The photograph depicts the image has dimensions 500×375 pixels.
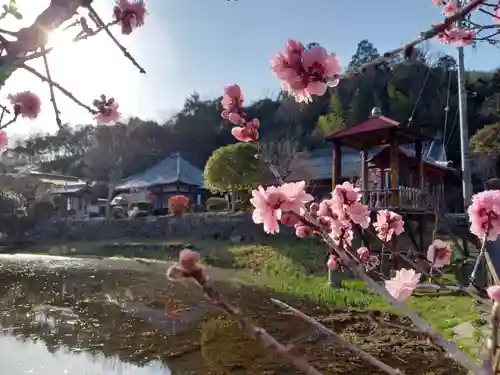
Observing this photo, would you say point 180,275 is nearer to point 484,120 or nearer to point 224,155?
point 224,155

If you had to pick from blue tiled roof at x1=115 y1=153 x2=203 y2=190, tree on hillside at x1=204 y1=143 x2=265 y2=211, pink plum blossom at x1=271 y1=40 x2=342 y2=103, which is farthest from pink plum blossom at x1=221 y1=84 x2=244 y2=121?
blue tiled roof at x1=115 y1=153 x2=203 y2=190

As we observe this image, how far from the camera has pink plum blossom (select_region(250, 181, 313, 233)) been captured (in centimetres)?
126

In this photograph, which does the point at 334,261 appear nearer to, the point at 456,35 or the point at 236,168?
the point at 456,35

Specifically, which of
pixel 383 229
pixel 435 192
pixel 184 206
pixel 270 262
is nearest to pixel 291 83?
pixel 383 229

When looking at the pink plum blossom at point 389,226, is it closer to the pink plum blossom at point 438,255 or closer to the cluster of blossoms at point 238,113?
the pink plum blossom at point 438,255

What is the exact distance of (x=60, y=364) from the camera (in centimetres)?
536

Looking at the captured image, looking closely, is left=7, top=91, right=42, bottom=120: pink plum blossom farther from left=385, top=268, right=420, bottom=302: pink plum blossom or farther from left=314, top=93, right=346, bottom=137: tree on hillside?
left=314, top=93, right=346, bottom=137: tree on hillside

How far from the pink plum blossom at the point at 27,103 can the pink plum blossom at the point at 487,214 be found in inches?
70.7

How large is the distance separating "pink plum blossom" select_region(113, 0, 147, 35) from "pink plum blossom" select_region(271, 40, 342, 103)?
28.8 inches

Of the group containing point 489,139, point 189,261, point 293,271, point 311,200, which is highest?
point 489,139

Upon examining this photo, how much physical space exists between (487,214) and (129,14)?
1.46m

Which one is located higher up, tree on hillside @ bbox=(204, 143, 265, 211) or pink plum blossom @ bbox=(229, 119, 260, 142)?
tree on hillside @ bbox=(204, 143, 265, 211)

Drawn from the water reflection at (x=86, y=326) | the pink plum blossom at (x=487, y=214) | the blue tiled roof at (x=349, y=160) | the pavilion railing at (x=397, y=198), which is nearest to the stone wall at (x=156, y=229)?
the blue tiled roof at (x=349, y=160)

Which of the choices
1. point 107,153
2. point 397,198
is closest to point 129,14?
point 397,198
